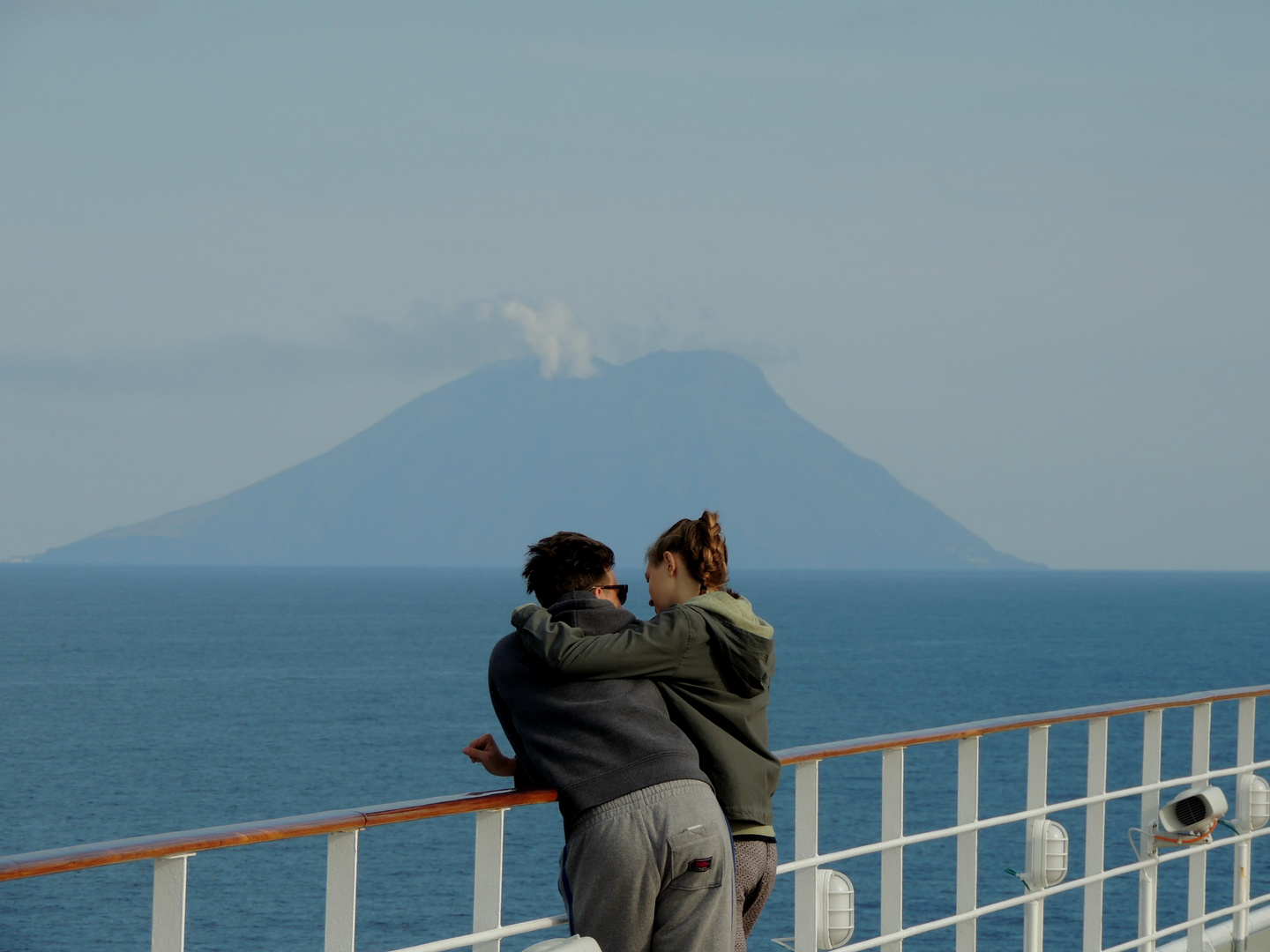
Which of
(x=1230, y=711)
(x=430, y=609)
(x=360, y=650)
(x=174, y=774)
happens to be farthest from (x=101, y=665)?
(x=1230, y=711)

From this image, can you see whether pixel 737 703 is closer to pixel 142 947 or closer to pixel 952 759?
pixel 142 947

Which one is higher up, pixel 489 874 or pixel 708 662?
pixel 708 662

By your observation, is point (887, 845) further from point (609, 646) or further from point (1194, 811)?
point (1194, 811)

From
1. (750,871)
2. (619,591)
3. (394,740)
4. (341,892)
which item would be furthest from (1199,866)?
(394,740)

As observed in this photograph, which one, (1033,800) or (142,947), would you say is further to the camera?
(142,947)

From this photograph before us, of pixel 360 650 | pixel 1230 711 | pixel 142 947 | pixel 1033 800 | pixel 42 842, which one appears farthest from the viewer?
pixel 360 650

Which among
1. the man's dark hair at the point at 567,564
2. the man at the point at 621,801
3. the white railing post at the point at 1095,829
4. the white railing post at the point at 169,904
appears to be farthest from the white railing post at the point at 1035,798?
the white railing post at the point at 169,904

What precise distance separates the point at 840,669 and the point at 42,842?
46.0m

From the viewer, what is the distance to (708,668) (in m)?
2.17

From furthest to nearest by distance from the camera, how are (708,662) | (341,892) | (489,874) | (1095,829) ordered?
(1095,829), (708,662), (489,874), (341,892)

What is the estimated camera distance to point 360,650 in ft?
287

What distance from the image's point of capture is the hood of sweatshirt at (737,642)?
2.17 m

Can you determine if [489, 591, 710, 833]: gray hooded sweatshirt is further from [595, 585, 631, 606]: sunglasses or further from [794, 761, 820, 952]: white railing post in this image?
[794, 761, 820, 952]: white railing post

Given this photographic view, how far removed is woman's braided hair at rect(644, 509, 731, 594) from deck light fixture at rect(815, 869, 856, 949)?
0.63m
